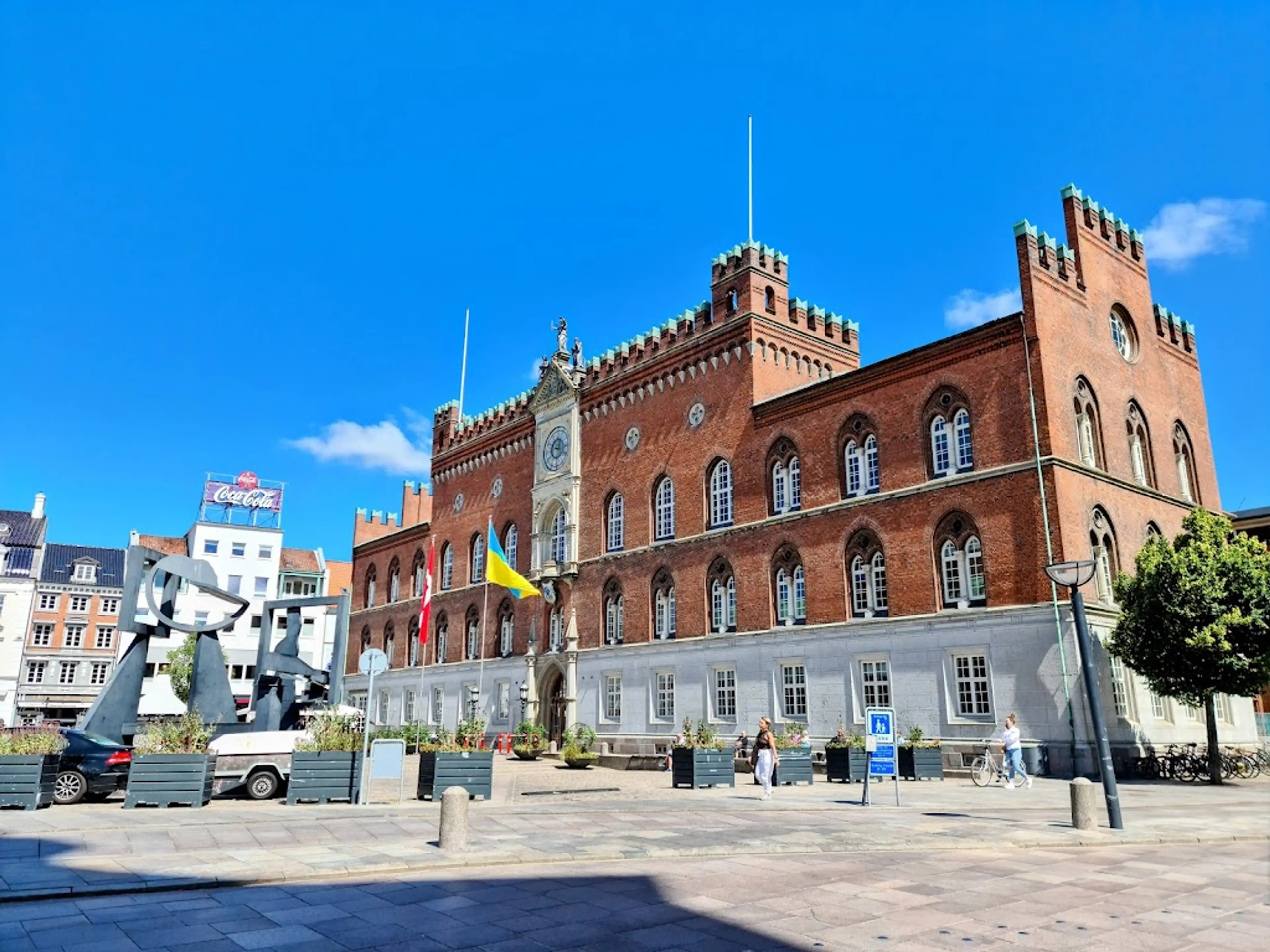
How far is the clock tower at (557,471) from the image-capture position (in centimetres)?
4434

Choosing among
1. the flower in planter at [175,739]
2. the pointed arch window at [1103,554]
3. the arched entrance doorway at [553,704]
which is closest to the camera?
the flower in planter at [175,739]

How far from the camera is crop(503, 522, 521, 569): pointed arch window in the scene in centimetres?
4881

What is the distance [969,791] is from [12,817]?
2024 cm

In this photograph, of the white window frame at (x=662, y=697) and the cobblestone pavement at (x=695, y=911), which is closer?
the cobblestone pavement at (x=695, y=911)

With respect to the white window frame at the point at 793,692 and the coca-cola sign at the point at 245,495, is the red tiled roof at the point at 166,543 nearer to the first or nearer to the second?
the coca-cola sign at the point at 245,495

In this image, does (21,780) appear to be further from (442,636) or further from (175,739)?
(442,636)

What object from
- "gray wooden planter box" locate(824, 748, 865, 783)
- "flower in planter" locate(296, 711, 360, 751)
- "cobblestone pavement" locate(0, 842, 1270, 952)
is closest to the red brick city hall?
"gray wooden planter box" locate(824, 748, 865, 783)

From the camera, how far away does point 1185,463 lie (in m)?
35.2

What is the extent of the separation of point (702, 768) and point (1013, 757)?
797 centimetres

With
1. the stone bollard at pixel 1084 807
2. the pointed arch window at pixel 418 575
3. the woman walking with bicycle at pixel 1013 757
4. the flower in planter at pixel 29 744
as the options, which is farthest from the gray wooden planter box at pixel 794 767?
the pointed arch window at pixel 418 575

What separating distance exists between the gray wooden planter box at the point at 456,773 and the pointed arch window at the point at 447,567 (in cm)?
3355

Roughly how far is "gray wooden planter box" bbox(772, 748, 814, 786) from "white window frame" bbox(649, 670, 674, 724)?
11.8 metres

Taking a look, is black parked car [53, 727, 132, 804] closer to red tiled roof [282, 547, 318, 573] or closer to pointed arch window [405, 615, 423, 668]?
pointed arch window [405, 615, 423, 668]

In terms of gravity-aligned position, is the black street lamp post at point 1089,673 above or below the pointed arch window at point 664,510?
below
